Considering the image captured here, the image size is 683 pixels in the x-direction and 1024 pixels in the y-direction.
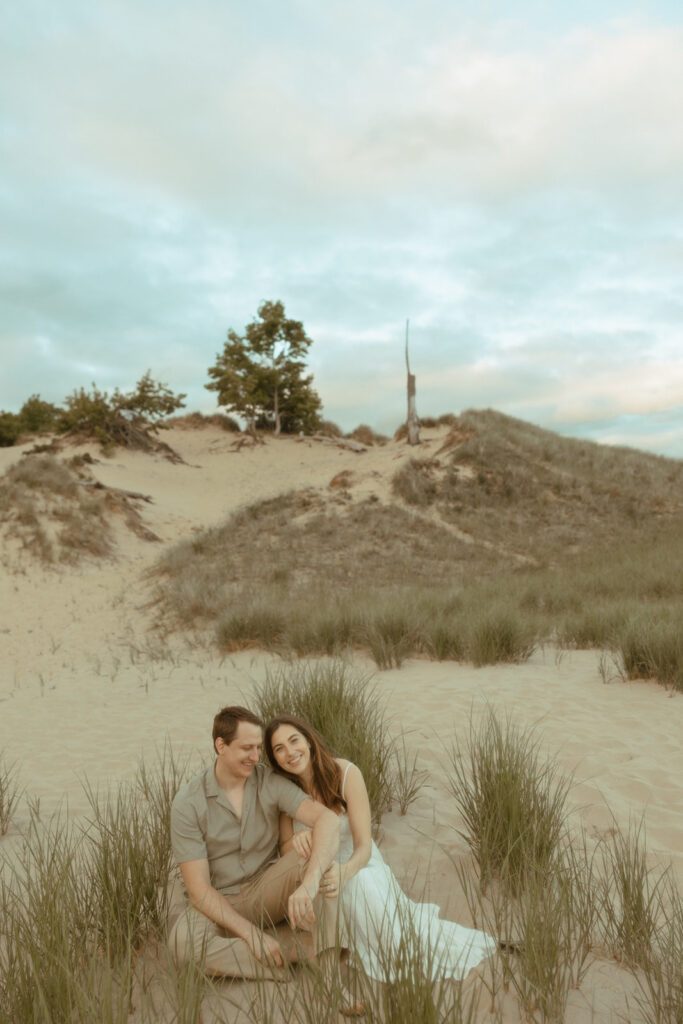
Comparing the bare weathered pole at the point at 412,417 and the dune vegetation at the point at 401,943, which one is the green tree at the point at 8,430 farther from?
the dune vegetation at the point at 401,943

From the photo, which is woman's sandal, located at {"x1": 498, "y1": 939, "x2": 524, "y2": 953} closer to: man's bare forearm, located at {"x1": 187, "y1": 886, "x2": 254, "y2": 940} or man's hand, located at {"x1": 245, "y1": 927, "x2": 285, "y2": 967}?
man's hand, located at {"x1": 245, "y1": 927, "x2": 285, "y2": 967}

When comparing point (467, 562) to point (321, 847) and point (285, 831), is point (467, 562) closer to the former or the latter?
point (285, 831)

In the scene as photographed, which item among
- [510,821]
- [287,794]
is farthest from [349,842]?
[510,821]

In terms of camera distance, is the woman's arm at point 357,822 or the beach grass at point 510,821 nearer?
the woman's arm at point 357,822

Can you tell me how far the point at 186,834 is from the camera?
9.27 ft

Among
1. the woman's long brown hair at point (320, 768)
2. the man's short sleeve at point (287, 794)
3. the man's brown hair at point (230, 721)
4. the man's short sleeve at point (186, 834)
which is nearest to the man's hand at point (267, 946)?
the man's short sleeve at point (186, 834)

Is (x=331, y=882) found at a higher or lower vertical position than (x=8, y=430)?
lower

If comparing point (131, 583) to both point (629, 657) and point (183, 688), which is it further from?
point (629, 657)

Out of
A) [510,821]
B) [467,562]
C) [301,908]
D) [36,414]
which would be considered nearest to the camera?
[301,908]

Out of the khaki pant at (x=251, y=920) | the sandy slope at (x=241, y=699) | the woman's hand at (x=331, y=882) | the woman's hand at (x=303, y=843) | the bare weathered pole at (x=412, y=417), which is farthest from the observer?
the bare weathered pole at (x=412, y=417)

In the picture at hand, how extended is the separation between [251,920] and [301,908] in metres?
0.47

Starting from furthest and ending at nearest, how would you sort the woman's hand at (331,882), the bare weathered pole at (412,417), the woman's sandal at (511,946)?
the bare weathered pole at (412,417) → the woman's hand at (331,882) → the woman's sandal at (511,946)

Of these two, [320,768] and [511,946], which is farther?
[320,768]

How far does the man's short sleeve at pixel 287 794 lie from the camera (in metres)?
2.94
